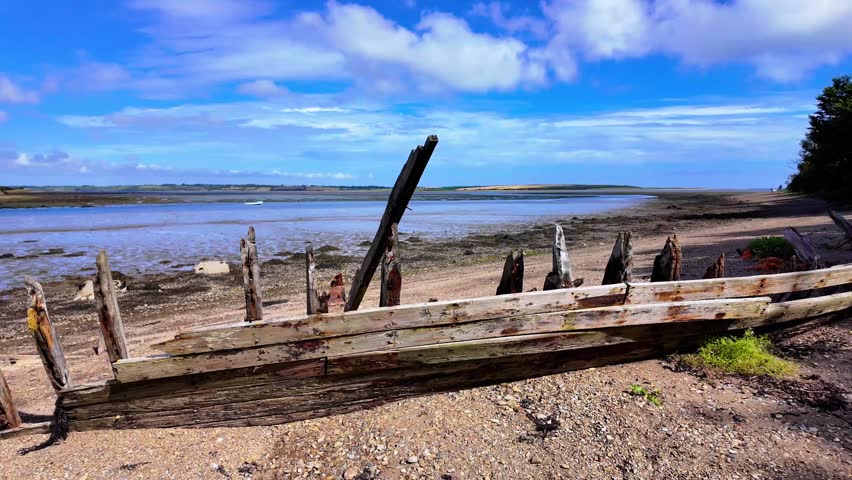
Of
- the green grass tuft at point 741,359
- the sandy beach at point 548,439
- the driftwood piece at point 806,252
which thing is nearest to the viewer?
the sandy beach at point 548,439

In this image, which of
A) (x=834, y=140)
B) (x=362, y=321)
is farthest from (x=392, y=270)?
(x=834, y=140)

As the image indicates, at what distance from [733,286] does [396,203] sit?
381 cm

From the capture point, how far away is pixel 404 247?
21781 mm

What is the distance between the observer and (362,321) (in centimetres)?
457

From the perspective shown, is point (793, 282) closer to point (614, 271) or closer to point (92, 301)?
point (614, 271)

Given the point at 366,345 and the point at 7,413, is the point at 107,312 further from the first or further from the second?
the point at 366,345

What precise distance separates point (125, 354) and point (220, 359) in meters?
1.00

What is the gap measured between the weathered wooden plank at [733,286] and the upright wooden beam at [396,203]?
8.34 feet

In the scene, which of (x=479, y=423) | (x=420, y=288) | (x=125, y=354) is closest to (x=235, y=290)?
(x=420, y=288)

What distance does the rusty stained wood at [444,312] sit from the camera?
4.44 metres

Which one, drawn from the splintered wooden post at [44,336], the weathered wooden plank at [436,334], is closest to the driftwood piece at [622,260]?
the weathered wooden plank at [436,334]

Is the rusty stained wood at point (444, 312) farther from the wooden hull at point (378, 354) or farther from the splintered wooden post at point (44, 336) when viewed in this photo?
the splintered wooden post at point (44, 336)

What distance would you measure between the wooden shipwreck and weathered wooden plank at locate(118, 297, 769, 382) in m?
0.01

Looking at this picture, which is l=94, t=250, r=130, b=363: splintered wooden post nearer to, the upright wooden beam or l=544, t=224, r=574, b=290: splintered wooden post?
the upright wooden beam
